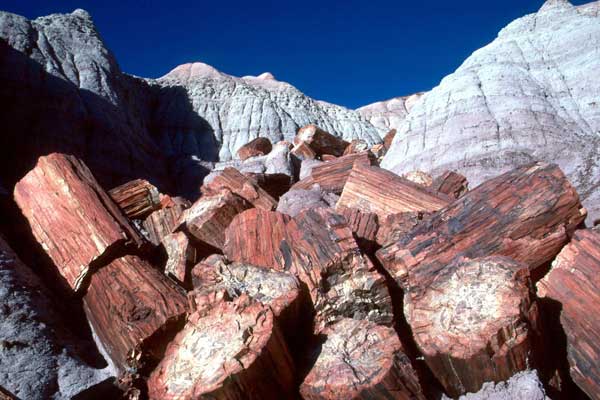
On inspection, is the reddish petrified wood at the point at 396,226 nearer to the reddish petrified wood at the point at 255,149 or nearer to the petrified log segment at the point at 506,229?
the petrified log segment at the point at 506,229

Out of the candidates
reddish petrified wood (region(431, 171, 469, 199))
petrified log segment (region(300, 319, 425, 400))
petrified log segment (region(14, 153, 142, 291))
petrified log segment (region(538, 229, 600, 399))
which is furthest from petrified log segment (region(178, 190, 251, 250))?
petrified log segment (region(538, 229, 600, 399))

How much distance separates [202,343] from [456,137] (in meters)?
4.79

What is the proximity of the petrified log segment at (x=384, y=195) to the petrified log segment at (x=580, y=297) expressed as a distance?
3.22ft

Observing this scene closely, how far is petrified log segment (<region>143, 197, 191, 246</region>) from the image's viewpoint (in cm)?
335

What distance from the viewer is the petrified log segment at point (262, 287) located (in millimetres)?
2045

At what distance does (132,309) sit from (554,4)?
28.6 ft

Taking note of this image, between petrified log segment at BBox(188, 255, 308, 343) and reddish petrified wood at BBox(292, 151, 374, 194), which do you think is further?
reddish petrified wood at BBox(292, 151, 374, 194)

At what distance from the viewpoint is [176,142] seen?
632 inches

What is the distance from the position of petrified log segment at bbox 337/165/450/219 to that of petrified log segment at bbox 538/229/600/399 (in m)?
0.98

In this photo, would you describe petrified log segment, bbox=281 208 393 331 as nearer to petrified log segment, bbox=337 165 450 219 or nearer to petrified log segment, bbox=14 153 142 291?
petrified log segment, bbox=337 165 450 219

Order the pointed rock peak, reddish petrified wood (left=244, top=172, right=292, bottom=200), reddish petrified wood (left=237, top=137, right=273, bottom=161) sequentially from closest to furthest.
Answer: reddish petrified wood (left=244, top=172, right=292, bottom=200) → the pointed rock peak → reddish petrified wood (left=237, top=137, right=273, bottom=161)

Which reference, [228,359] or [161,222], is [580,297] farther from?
[161,222]

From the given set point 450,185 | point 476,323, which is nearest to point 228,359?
point 476,323

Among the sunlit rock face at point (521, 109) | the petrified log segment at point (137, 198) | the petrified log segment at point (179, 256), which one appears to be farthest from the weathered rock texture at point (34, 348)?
the sunlit rock face at point (521, 109)
